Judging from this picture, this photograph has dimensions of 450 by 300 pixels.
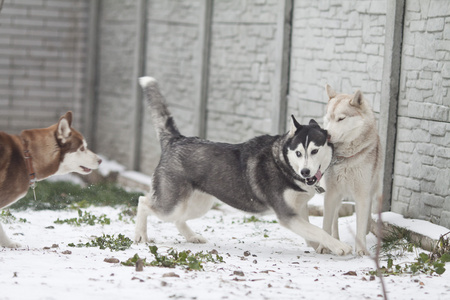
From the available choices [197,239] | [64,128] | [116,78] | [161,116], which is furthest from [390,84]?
[116,78]

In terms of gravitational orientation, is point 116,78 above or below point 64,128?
above

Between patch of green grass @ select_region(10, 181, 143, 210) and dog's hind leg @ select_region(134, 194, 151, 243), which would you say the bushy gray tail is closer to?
dog's hind leg @ select_region(134, 194, 151, 243)

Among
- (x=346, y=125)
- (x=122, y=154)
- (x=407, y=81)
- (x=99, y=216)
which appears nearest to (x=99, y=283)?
(x=346, y=125)

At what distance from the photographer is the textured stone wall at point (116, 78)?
41.9ft

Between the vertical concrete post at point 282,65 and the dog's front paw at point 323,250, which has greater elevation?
the vertical concrete post at point 282,65

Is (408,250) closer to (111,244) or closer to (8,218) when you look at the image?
(111,244)

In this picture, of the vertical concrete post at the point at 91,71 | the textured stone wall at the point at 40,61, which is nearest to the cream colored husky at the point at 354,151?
the vertical concrete post at the point at 91,71

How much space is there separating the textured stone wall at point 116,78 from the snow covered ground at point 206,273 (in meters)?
6.49

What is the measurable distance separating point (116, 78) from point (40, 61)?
60.9 inches

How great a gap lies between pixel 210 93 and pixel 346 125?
4957mm

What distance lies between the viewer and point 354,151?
5.49 meters

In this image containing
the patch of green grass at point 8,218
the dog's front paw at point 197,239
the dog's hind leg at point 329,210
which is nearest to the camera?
the dog's hind leg at point 329,210

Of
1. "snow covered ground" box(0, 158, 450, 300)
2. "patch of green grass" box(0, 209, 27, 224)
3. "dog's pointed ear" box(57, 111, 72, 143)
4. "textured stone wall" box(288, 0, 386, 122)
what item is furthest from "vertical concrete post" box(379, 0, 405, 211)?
"patch of green grass" box(0, 209, 27, 224)

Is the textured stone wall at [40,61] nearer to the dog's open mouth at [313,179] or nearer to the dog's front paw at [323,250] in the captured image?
the dog's front paw at [323,250]
